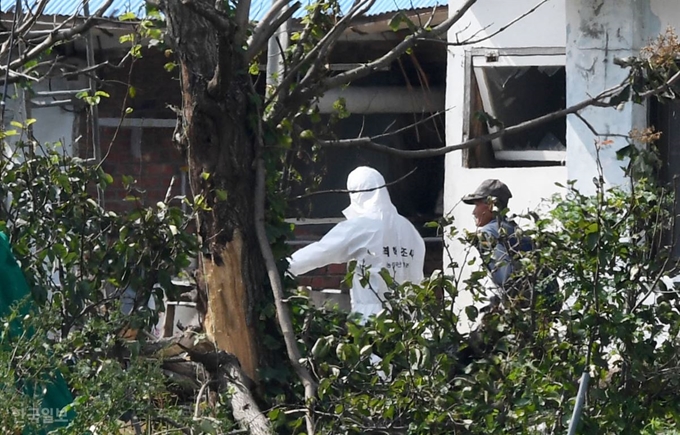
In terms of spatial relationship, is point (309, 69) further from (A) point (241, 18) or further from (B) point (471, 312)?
(B) point (471, 312)

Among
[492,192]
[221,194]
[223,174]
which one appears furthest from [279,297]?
[492,192]

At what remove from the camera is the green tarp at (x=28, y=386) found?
3277 mm

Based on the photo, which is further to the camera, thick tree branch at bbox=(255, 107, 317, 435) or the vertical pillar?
the vertical pillar

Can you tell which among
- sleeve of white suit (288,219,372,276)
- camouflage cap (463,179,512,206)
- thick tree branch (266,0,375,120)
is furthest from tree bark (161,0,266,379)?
camouflage cap (463,179,512,206)

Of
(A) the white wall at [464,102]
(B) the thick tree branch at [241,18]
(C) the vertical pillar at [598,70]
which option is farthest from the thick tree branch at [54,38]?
(C) the vertical pillar at [598,70]

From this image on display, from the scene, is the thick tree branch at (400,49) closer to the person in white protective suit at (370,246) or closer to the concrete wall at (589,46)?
the concrete wall at (589,46)

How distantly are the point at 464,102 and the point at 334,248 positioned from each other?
56.7 inches

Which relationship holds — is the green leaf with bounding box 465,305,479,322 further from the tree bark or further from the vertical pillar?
the vertical pillar

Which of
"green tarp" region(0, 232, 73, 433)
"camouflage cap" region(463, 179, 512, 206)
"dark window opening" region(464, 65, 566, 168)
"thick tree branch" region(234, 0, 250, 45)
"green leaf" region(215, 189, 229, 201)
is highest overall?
"thick tree branch" region(234, 0, 250, 45)

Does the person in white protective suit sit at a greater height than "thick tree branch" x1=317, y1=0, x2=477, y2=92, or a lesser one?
lesser

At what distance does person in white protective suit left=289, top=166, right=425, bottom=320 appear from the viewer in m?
6.35

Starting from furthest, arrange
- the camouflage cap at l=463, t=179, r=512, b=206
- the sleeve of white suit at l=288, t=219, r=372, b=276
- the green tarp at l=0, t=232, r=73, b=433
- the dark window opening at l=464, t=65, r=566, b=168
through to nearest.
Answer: the dark window opening at l=464, t=65, r=566, b=168, the sleeve of white suit at l=288, t=219, r=372, b=276, the camouflage cap at l=463, t=179, r=512, b=206, the green tarp at l=0, t=232, r=73, b=433

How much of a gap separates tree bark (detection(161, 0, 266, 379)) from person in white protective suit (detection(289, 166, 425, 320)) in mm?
1614

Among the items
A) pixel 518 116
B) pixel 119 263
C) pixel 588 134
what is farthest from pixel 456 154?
pixel 119 263
